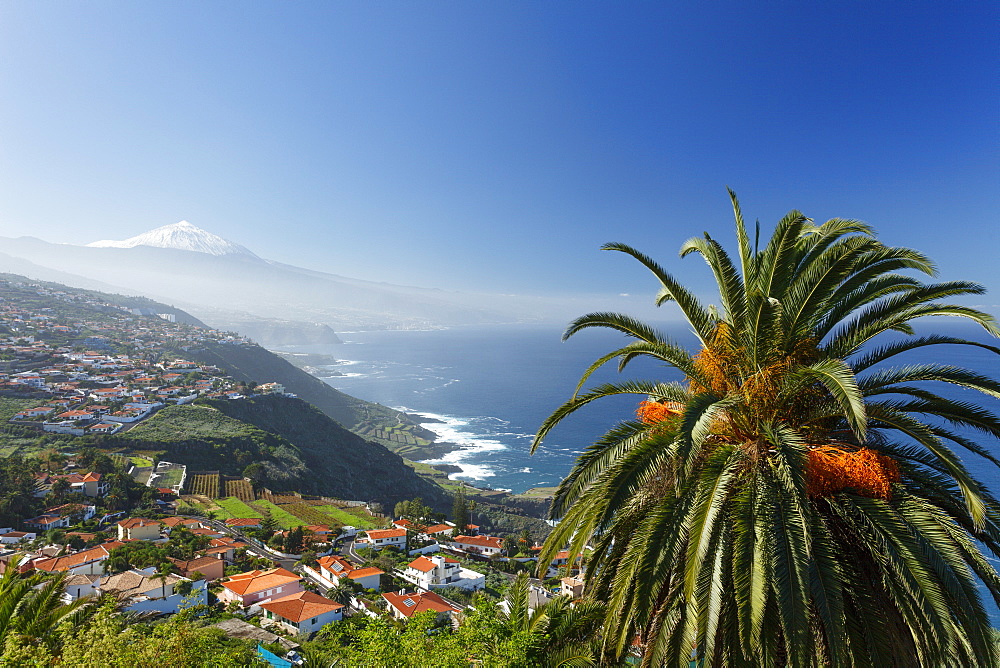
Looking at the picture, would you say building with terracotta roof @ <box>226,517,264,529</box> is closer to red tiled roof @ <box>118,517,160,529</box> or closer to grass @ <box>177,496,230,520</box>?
grass @ <box>177,496,230,520</box>

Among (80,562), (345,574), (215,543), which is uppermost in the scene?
(80,562)

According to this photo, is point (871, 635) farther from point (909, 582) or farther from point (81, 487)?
point (81, 487)

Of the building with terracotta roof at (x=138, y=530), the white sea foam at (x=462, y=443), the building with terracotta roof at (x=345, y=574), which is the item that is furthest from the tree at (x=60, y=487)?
the white sea foam at (x=462, y=443)

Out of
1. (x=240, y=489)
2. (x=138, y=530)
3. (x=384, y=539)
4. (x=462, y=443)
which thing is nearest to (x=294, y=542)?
(x=384, y=539)

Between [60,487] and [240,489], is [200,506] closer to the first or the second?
[240,489]

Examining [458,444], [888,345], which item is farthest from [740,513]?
[458,444]

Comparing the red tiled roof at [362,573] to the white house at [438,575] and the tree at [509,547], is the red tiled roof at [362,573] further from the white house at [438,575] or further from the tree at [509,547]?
the tree at [509,547]
